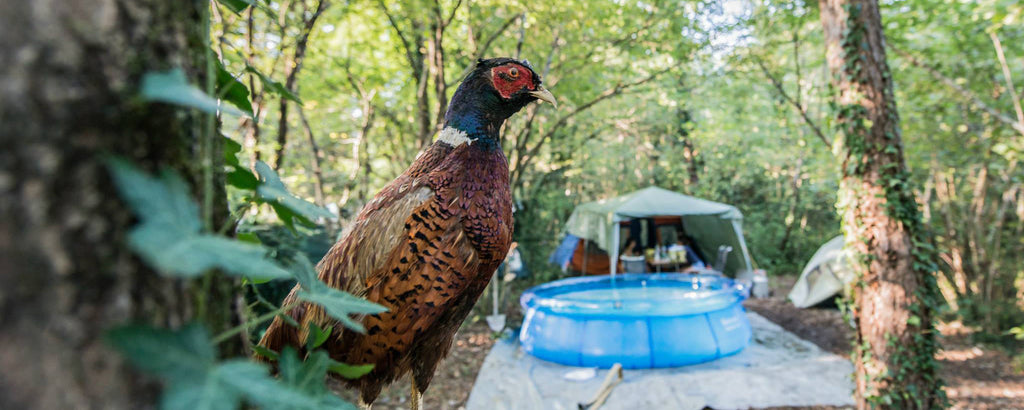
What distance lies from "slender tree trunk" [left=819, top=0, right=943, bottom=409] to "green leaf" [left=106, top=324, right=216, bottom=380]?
4.19m

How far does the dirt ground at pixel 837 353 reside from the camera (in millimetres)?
4945

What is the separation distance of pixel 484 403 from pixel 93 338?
5.16m

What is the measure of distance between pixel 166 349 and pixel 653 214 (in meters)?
10.4

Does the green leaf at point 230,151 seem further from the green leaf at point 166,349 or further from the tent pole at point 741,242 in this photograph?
the tent pole at point 741,242

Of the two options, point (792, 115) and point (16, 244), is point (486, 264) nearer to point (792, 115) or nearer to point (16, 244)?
point (16, 244)

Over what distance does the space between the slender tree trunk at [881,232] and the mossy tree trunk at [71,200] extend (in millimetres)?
4219

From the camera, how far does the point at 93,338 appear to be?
334mm

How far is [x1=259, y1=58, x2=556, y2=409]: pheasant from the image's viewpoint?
1.37 metres

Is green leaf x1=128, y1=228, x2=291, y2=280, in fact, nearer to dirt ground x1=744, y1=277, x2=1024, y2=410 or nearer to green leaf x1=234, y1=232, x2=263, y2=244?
green leaf x1=234, y1=232, x2=263, y2=244

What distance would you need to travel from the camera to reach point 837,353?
6.62 m

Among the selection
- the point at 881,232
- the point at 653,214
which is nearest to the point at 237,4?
the point at 881,232

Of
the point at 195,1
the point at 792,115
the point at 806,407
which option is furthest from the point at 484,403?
the point at 792,115

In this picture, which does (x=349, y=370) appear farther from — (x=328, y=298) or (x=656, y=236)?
(x=656, y=236)

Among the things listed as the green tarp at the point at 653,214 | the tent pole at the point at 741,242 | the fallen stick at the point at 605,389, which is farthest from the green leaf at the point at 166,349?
the tent pole at the point at 741,242
